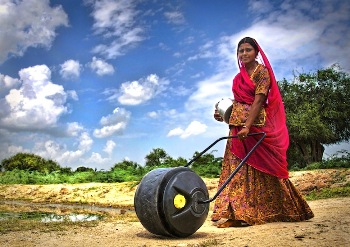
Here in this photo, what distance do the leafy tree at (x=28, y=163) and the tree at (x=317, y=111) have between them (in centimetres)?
1368

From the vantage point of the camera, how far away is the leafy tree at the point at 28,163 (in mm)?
23719

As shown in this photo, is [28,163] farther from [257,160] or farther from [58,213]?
[257,160]

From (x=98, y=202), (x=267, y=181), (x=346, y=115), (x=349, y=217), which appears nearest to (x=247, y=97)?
(x=267, y=181)

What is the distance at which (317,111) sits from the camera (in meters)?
21.9

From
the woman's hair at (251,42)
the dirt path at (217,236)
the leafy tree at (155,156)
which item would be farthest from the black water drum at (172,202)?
the leafy tree at (155,156)

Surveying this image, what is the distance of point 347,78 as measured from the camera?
23.1 metres

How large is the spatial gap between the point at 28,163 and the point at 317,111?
54.6 ft

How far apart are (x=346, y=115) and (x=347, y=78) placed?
93.3 inches

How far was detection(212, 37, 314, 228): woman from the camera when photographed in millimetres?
5520

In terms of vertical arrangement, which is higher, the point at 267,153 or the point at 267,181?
the point at 267,153

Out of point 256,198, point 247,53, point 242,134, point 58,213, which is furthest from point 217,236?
point 58,213

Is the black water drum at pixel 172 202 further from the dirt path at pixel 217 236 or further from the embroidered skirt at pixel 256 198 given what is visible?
the embroidered skirt at pixel 256 198

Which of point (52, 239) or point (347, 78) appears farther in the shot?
point (347, 78)

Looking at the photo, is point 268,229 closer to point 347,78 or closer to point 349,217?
point 349,217
